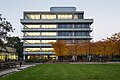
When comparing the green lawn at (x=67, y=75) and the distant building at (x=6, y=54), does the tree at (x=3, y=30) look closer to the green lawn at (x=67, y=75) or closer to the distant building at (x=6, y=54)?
the green lawn at (x=67, y=75)

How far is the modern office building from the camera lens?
127 meters

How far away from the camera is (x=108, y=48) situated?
97.2m

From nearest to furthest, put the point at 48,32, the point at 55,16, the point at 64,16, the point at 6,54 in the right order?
the point at 6,54 → the point at 48,32 → the point at 55,16 → the point at 64,16

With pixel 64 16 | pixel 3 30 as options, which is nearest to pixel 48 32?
pixel 64 16

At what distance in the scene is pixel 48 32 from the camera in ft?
425

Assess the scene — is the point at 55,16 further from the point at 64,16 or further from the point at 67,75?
the point at 67,75

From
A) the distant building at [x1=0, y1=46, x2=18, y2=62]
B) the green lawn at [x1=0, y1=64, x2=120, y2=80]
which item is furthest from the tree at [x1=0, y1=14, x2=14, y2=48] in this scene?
the distant building at [x1=0, y1=46, x2=18, y2=62]

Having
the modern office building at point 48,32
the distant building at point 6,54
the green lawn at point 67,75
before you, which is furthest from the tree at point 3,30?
the modern office building at point 48,32

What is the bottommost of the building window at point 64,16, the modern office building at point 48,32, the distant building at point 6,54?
the distant building at point 6,54

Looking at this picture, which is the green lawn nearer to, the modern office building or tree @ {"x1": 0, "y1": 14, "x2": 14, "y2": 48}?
tree @ {"x1": 0, "y1": 14, "x2": 14, "y2": 48}

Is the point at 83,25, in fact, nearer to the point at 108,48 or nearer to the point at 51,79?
the point at 108,48

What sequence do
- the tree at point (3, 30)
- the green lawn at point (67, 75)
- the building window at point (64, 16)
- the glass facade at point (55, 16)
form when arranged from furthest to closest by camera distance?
the building window at point (64, 16)
the glass facade at point (55, 16)
the tree at point (3, 30)
the green lawn at point (67, 75)

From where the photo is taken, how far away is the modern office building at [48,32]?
127 meters

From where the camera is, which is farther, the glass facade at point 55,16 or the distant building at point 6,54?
the glass facade at point 55,16
